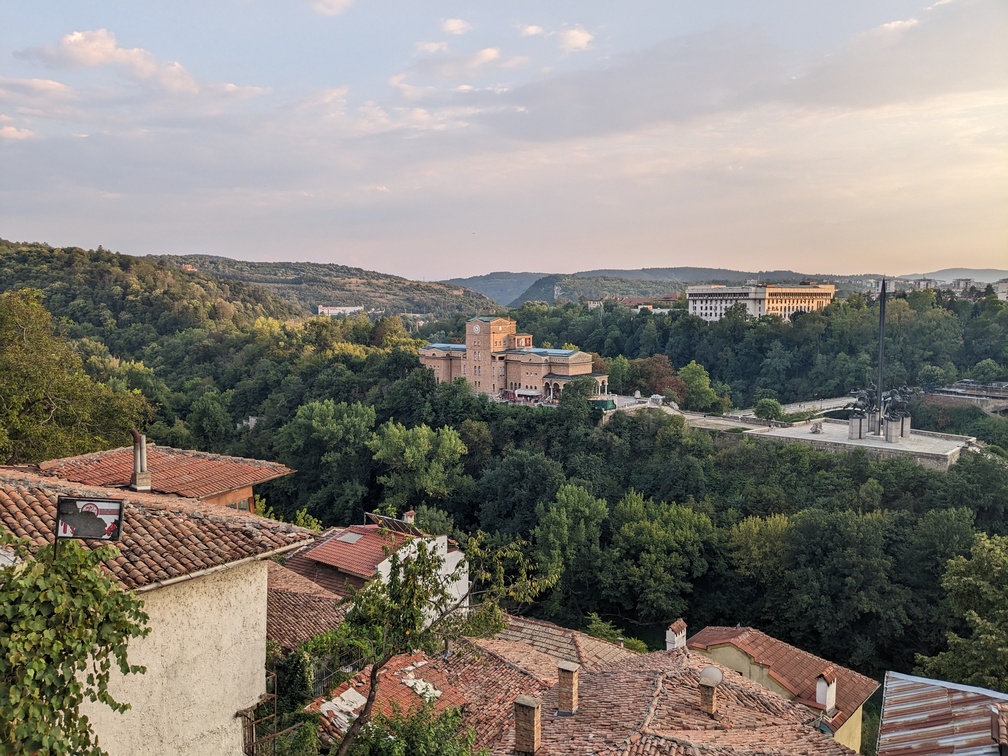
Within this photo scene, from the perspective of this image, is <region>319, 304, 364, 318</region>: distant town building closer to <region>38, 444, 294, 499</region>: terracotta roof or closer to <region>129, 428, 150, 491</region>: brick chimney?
<region>38, 444, 294, 499</region>: terracotta roof

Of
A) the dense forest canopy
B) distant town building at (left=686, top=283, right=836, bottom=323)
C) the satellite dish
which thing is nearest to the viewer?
the satellite dish

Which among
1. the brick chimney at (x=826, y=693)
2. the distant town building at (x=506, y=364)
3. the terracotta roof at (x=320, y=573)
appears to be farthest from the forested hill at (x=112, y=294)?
the brick chimney at (x=826, y=693)

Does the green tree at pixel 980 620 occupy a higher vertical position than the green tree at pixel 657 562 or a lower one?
higher

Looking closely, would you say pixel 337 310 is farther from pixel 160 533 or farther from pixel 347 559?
pixel 160 533

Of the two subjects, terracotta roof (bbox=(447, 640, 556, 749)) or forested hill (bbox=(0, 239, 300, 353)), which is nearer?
terracotta roof (bbox=(447, 640, 556, 749))

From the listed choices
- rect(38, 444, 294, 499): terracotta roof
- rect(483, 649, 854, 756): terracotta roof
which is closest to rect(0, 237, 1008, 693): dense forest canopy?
rect(38, 444, 294, 499): terracotta roof

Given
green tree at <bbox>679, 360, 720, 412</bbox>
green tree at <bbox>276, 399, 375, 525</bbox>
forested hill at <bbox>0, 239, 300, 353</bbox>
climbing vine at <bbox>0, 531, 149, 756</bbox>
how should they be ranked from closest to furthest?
climbing vine at <bbox>0, 531, 149, 756</bbox> < green tree at <bbox>276, 399, 375, 525</bbox> < green tree at <bbox>679, 360, 720, 412</bbox> < forested hill at <bbox>0, 239, 300, 353</bbox>

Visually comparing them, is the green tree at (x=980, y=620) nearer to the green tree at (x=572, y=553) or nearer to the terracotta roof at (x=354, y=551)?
the green tree at (x=572, y=553)

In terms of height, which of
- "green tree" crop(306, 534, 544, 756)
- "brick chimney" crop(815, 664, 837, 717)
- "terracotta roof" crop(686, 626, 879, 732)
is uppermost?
"green tree" crop(306, 534, 544, 756)
